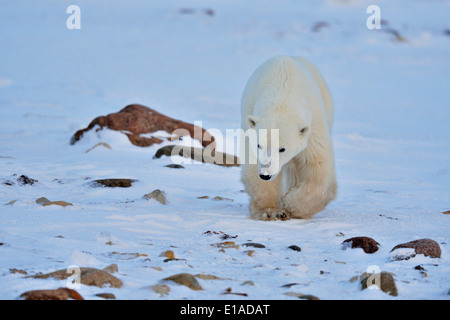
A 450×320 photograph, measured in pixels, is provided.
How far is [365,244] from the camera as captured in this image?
4125 mm

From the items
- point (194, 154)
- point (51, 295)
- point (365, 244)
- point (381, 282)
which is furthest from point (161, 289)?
point (194, 154)

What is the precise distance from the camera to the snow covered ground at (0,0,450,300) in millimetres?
3545

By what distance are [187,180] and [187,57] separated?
14.7 meters

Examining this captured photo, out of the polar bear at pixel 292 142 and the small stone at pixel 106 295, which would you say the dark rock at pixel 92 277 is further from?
the polar bear at pixel 292 142

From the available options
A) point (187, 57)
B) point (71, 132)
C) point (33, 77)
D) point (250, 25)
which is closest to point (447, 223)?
point (71, 132)

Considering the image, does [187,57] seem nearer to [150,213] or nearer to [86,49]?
[86,49]

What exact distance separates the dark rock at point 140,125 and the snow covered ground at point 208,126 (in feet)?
0.77

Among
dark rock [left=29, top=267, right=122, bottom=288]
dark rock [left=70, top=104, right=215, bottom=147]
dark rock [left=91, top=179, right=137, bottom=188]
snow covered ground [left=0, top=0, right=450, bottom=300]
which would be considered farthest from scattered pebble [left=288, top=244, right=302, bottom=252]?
dark rock [left=70, top=104, right=215, bottom=147]

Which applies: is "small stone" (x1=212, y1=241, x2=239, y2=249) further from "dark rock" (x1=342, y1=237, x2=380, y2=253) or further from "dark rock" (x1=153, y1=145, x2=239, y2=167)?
"dark rock" (x1=153, y1=145, x2=239, y2=167)

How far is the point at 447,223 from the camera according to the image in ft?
17.0

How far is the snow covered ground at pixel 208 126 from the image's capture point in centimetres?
354

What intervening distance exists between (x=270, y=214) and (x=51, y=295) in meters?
2.79

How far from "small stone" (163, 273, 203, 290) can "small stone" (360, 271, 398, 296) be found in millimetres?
757

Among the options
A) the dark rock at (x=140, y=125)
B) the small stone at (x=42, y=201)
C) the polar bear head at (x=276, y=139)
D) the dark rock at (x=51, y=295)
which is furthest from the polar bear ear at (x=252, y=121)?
the dark rock at (x=140, y=125)
